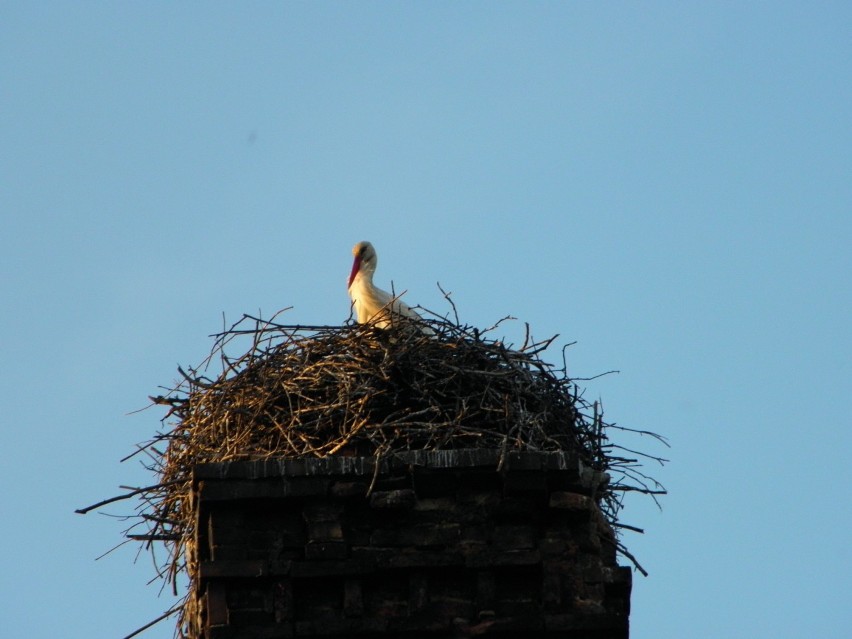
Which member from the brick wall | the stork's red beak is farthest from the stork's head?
the brick wall

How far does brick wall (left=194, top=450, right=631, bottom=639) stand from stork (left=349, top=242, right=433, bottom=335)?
245 cm

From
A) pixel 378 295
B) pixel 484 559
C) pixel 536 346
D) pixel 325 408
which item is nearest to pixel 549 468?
pixel 484 559

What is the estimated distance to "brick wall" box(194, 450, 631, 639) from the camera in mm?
10062

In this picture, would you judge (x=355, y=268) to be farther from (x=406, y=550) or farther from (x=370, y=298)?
(x=406, y=550)

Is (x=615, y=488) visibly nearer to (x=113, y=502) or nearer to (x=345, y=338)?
(x=345, y=338)

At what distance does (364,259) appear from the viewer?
15.9 metres

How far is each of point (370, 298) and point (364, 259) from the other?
1111 mm

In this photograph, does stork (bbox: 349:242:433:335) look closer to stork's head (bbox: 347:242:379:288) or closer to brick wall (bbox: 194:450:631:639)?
stork's head (bbox: 347:242:379:288)

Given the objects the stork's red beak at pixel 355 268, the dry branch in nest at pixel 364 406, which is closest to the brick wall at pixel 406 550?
the dry branch in nest at pixel 364 406

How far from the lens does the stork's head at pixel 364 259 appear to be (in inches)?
620

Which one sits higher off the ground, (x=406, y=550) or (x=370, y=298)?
(x=370, y=298)

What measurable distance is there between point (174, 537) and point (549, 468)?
2927mm

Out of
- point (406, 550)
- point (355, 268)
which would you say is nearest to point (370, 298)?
point (355, 268)

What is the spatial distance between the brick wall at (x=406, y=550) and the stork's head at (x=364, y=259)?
5360 mm
